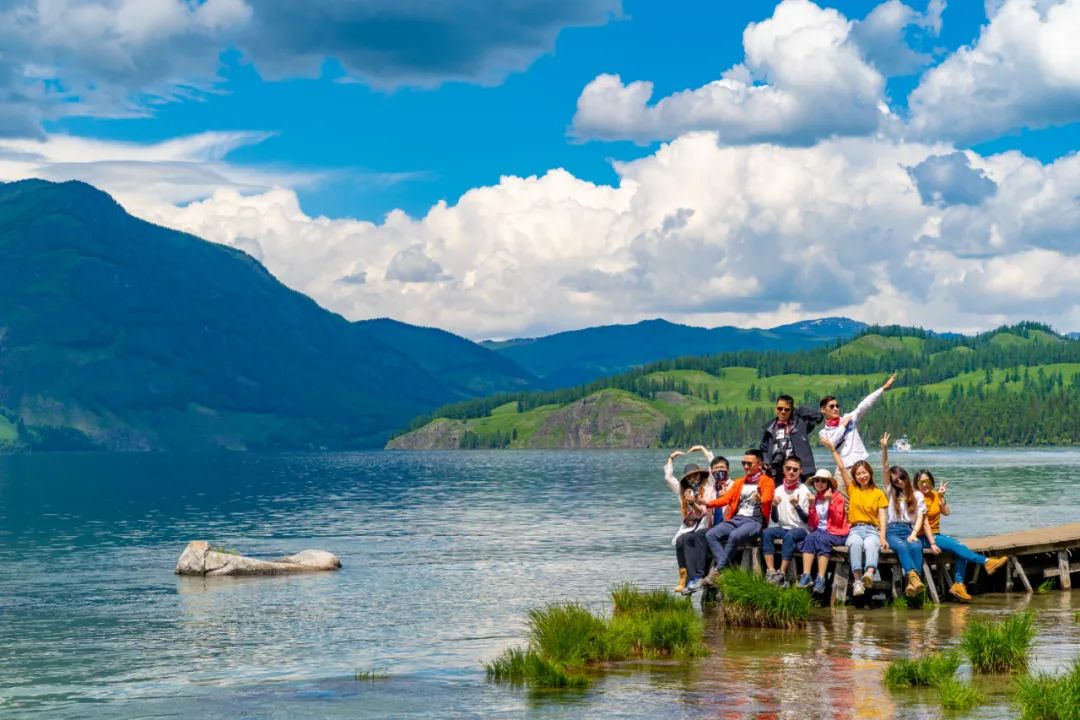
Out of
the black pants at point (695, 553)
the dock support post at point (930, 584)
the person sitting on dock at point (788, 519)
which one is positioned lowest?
the dock support post at point (930, 584)

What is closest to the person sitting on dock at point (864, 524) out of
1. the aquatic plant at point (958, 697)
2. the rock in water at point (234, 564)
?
the aquatic plant at point (958, 697)

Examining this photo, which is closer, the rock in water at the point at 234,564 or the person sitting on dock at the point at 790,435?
the person sitting on dock at the point at 790,435

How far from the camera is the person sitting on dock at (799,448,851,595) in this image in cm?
3100

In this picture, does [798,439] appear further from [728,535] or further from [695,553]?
[695,553]

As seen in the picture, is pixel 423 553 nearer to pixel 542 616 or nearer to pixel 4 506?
pixel 542 616

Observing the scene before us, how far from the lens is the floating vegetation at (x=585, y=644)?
24.9m

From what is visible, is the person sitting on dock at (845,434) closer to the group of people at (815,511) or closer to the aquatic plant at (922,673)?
the group of people at (815,511)

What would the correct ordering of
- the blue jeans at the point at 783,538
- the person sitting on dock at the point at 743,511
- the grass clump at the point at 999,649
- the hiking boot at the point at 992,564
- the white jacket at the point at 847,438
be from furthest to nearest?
1. the hiking boot at the point at 992,564
2. the person sitting on dock at the point at 743,511
3. the white jacket at the point at 847,438
4. the blue jeans at the point at 783,538
5. the grass clump at the point at 999,649

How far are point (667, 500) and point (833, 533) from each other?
8378 cm

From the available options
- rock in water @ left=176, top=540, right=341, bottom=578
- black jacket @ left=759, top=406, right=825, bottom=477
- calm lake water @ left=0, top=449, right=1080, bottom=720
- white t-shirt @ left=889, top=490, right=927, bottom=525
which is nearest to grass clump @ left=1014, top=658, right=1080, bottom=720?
calm lake water @ left=0, top=449, right=1080, bottom=720

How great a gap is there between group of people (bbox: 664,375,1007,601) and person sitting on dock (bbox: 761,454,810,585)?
3cm

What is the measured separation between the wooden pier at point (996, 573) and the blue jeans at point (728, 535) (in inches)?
33.4

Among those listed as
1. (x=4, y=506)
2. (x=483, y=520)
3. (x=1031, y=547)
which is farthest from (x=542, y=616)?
(x=4, y=506)

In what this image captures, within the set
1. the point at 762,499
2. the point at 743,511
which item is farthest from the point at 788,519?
the point at 743,511
